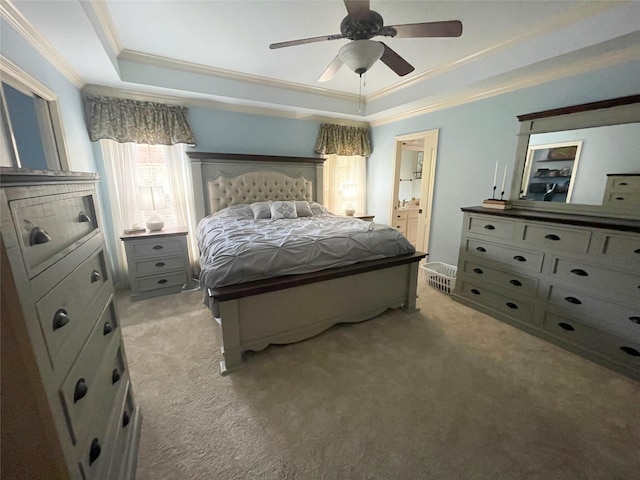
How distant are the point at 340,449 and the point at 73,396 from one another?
1.24m

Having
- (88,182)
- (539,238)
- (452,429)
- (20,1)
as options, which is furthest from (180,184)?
(539,238)

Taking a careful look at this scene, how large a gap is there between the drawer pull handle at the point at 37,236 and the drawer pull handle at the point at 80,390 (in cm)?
47

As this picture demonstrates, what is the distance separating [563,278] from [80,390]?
319cm

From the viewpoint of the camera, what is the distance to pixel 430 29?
1.75 metres

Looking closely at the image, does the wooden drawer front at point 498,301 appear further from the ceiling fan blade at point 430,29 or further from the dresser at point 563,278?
the ceiling fan blade at point 430,29

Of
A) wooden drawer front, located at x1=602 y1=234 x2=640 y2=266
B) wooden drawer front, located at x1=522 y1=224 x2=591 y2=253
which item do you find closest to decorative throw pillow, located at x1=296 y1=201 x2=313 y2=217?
wooden drawer front, located at x1=522 y1=224 x2=591 y2=253

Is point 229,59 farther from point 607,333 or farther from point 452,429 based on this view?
point 607,333

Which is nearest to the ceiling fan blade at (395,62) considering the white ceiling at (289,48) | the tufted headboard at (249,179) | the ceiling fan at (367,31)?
the ceiling fan at (367,31)

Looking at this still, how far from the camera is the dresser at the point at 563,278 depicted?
1.96m

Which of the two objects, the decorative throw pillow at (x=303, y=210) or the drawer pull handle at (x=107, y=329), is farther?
the decorative throw pillow at (x=303, y=210)

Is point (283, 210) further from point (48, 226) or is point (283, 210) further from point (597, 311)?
point (597, 311)

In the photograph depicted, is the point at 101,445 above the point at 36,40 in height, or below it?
below

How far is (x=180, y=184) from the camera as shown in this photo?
3.62 metres

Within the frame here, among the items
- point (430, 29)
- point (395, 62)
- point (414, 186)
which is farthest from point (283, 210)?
point (414, 186)
